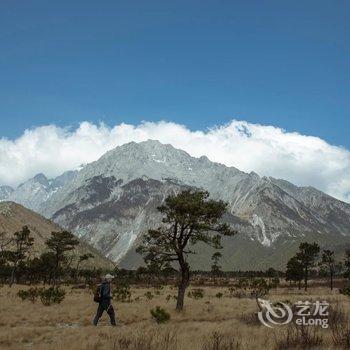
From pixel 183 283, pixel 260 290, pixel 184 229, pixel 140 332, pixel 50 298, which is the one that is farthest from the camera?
pixel 260 290

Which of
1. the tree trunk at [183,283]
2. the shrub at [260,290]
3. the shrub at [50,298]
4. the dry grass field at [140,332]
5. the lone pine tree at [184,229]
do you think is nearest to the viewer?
the dry grass field at [140,332]

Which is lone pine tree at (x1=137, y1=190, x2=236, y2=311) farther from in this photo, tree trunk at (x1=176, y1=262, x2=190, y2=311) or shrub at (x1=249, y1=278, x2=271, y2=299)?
shrub at (x1=249, y1=278, x2=271, y2=299)

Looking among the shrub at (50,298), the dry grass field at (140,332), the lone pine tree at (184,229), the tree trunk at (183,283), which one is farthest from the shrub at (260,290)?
the dry grass field at (140,332)

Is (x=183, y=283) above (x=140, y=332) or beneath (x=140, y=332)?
above

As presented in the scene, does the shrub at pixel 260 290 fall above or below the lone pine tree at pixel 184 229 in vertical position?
below

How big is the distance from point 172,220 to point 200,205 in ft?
7.40

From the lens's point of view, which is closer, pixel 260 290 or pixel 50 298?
pixel 50 298

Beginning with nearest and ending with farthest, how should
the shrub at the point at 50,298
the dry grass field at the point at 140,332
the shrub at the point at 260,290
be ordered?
the dry grass field at the point at 140,332, the shrub at the point at 50,298, the shrub at the point at 260,290

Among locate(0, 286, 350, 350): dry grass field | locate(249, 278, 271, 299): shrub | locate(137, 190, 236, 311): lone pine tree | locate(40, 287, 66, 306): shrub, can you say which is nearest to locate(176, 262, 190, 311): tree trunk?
locate(137, 190, 236, 311): lone pine tree

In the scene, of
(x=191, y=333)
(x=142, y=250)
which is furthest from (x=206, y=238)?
(x=191, y=333)

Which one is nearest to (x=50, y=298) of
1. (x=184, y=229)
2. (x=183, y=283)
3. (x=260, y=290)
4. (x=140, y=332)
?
(x=183, y=283)

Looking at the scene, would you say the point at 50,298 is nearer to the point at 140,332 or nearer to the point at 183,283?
the point at 183,283

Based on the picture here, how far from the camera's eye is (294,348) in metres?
13.3

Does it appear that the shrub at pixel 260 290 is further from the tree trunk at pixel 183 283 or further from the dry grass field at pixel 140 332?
the dry grass field at pixel 140 332
